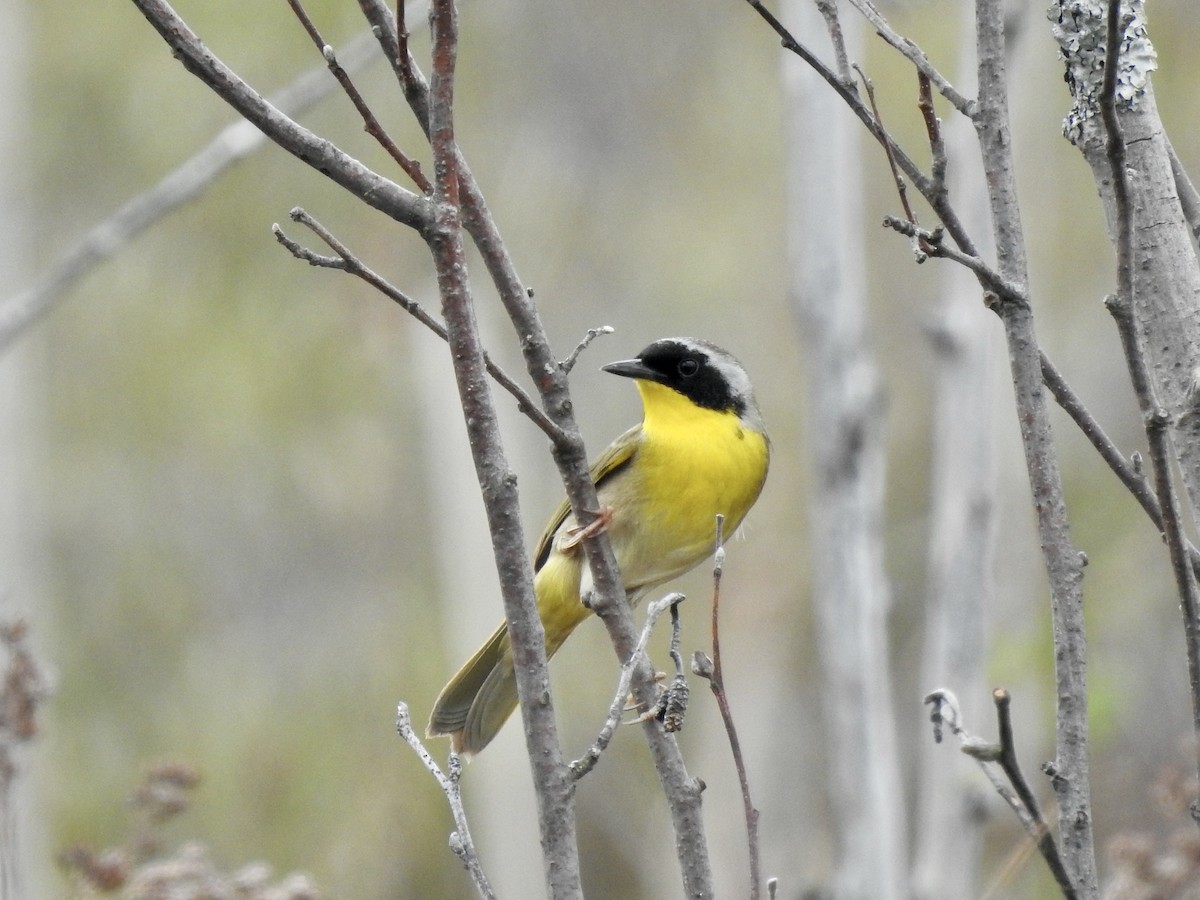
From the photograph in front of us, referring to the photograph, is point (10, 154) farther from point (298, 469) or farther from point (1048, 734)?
point (1048, 734)

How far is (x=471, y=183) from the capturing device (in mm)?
1963

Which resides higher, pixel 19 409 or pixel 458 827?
pixel 19 409

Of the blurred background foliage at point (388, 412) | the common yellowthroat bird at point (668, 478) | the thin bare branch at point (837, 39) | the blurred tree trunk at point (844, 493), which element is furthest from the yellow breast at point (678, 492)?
the blurred background foliage at point (388, 412)

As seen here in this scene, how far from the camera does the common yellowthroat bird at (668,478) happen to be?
164 inches

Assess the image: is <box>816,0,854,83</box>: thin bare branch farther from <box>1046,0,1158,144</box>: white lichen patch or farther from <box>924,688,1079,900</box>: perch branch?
<box>924,688,1079,900</box>: perch branch

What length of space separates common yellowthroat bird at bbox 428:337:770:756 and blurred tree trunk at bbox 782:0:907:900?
264mm

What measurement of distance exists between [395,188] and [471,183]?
225 mm

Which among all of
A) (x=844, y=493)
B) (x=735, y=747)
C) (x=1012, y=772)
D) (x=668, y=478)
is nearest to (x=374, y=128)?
(x=735, y=747)

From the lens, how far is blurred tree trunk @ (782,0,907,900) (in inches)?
179

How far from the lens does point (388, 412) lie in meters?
14.0

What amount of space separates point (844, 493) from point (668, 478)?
0.67 m

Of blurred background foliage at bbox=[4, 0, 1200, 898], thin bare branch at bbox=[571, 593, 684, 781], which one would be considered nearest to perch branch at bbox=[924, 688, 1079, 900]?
thin bare branch at bbox=[571, 593, 684, 781]

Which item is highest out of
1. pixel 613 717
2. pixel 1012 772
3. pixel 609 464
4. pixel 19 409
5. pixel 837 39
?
pixel 19 409

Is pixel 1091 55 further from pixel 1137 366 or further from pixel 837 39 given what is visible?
pixel 1137 366
